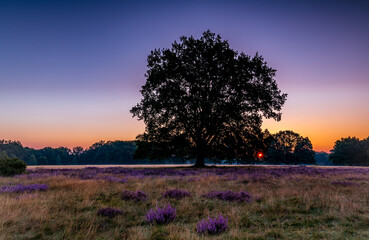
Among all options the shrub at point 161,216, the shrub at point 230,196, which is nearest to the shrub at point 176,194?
the shrub at point 230,196

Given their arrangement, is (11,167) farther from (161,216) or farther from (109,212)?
(161,216)

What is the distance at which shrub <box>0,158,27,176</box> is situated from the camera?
56.9 feet

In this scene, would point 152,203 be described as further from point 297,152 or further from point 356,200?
point 297,152

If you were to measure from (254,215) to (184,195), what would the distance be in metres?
3.21

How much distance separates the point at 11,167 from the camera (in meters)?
17.8

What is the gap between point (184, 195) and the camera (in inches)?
335

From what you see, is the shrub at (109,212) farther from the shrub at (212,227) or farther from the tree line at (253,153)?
the tree line at (253,153)

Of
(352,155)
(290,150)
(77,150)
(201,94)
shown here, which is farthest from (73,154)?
(352,155)

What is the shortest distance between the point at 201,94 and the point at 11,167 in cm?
2115

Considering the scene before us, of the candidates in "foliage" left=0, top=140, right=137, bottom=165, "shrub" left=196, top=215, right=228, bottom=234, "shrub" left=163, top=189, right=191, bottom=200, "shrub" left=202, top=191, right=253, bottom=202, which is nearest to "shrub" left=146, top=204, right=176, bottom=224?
"shrub" left=196, top=215, right=228, bottom=234

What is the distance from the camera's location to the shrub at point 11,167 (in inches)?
683

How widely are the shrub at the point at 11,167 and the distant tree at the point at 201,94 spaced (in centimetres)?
1422

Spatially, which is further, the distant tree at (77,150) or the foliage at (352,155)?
the distant tree at (77,150)

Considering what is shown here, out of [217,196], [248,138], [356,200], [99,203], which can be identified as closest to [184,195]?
[217,196]
